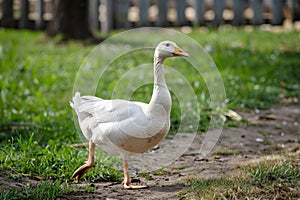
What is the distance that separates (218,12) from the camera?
1395cm

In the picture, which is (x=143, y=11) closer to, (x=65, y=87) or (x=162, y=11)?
(x=162, y=11)

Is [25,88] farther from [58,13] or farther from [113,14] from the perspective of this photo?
[113,14]

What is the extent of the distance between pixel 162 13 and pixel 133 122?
985 centimetres

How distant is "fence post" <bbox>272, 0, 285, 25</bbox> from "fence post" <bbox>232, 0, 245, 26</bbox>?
78 centimetres

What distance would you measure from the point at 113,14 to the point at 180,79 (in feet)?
18.4

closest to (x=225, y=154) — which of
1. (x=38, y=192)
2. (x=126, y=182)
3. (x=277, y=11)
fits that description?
(x=126, y=182)

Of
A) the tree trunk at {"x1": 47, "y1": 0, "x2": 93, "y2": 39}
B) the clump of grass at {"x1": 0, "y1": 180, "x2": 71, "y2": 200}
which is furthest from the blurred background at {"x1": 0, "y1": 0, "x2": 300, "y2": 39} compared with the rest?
the clump of grass at {"x1": 0, "y1": 180, "x2": 71, "y2": 200}

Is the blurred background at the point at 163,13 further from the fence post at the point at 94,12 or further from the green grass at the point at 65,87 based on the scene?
the green grass at the point at 65,87

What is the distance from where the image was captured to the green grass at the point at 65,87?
17.1 feet

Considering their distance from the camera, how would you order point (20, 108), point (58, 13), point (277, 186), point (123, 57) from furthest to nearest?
point (58, 13)
point (123, 57)
point (20, 108)
point (277, 186)

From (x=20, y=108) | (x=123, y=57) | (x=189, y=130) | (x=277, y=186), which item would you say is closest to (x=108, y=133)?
(x=277, y=186)

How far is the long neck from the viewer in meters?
4.54

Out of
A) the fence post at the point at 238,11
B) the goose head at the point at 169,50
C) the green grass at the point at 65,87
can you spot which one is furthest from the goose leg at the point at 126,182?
the fence post at the point at 238,11

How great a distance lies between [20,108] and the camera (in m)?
7.17
